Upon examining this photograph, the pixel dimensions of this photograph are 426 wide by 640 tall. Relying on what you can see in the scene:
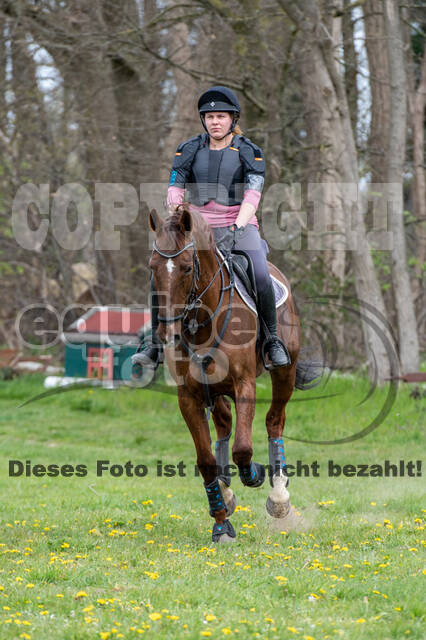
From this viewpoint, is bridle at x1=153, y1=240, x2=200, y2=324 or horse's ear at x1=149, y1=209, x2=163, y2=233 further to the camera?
horse's ear at x1=149, y1=209, x2=163, y2=233

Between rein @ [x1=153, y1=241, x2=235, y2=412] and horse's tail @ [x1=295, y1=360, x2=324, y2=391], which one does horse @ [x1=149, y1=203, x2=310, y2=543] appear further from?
horse's tail @ [x1=295, y1=360, x2=324, y2=391]

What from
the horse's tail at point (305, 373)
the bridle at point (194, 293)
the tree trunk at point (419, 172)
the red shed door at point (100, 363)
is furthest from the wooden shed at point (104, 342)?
the bridle at point (194, 293)

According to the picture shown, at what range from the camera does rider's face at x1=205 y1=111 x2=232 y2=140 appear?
6.71 metres

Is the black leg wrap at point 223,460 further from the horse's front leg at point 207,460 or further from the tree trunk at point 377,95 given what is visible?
the tree trunk at point 377,95

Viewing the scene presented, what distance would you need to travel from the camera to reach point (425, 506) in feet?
25.4

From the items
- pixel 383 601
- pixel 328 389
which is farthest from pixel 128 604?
pixel 328 389

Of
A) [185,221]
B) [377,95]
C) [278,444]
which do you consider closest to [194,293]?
[185,221]

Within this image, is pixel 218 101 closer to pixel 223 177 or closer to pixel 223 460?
pixel 223 177

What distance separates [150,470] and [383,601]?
6333 millimetres

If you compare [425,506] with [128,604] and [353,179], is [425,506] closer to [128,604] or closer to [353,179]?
[128,604]

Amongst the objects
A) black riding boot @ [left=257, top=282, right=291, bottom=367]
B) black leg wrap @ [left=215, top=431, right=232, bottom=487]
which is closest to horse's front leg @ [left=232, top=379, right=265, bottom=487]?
black riding boot @ [left=257, top=282, right=291, bottom=367]

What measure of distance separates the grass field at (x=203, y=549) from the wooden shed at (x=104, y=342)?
11.0 ft

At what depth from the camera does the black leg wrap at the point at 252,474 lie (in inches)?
253

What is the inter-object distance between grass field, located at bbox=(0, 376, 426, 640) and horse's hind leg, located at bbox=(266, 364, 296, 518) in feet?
0.89
